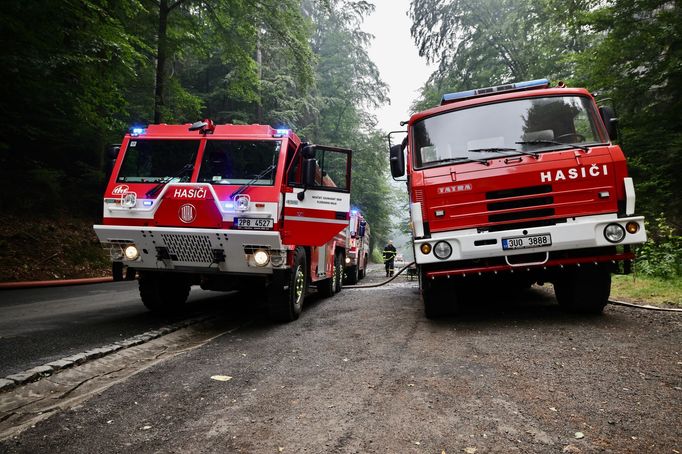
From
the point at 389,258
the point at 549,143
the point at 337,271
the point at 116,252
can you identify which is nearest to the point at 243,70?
the point at 389,258

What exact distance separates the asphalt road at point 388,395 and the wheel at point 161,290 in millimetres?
1476

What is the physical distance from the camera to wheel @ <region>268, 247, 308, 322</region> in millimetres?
5641

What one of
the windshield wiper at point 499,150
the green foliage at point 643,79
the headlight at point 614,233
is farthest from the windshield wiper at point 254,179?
the green foliage at point 643,79

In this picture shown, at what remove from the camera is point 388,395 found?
9.71 ft

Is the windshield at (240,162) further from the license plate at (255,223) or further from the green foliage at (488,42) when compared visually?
the green foliage at (488,42)

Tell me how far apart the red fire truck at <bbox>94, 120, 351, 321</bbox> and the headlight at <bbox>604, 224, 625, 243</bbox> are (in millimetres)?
3439

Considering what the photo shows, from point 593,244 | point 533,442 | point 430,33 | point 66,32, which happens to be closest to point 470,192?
point 593,244

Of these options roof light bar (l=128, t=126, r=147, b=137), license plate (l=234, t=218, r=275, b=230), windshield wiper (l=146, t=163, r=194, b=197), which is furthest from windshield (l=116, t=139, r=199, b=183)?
license plate (l=234, t=218, r=275, b=230)

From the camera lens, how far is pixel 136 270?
5719 mm

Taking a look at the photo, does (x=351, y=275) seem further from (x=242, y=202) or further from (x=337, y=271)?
(x=242, y=202)

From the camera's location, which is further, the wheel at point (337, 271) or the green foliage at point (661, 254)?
the wheel at point (337, 271)

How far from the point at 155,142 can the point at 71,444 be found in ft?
14.7

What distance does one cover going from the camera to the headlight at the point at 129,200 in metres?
5.39

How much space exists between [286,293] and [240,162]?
195cm
